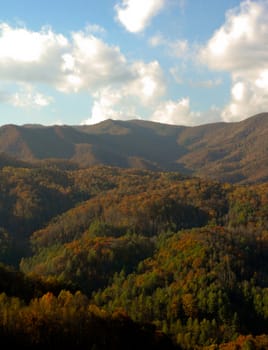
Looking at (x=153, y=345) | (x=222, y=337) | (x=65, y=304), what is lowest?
(x=222, y=337)

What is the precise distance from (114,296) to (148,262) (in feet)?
99.4

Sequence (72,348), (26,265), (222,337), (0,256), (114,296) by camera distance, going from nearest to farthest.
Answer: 1. (72,348)
2. (222,337)
3. (114,296)
4. (26,265)
5. (0,256)

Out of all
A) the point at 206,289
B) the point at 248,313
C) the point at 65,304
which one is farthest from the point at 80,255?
the point at 65,304

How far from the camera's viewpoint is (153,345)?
223ft

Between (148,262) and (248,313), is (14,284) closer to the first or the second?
(248,313)

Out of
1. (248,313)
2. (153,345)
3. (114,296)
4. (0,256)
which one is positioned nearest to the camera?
(153,345)

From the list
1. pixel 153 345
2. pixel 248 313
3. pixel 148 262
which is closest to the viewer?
pixel 153 345

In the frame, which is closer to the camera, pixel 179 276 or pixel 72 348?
pixel 72 348

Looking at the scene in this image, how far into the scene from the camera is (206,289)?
13350 cm

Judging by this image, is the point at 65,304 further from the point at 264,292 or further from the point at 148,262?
the point at 148,262

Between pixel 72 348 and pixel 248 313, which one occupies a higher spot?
pixel 72 348

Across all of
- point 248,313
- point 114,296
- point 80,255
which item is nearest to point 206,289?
point 248,313

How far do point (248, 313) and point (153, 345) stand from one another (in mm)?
69962

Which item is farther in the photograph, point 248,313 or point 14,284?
point 248,313
